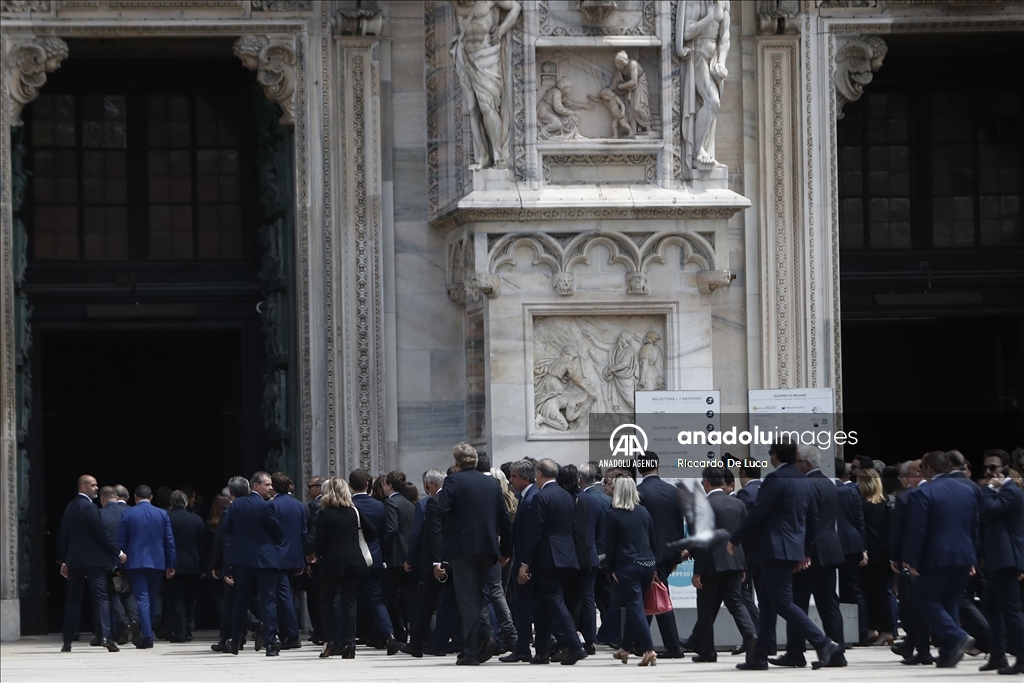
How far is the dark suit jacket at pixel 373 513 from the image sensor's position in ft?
57.3

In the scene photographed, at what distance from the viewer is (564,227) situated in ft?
64.4

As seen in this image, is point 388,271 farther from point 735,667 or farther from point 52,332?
point 735,667

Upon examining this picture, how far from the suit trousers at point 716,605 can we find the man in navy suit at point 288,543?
3.66 metres

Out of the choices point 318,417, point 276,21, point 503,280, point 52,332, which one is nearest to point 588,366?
point 503,280

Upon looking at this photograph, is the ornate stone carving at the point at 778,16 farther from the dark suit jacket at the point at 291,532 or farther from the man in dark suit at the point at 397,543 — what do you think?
the dark suit jacket at the point at 291,532

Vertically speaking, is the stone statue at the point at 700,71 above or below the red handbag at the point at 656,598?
above

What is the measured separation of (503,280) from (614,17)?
2.87 m

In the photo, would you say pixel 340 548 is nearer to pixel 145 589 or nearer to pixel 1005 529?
pixel 145 589

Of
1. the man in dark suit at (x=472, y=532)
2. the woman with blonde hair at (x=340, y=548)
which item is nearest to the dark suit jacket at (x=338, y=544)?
the woman with blonde hair at (x=340, y=548)

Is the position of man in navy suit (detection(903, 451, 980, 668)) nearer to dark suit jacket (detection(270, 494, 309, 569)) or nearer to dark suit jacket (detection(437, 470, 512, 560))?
dark suit jacket (detection(437, 470, 512, 560))

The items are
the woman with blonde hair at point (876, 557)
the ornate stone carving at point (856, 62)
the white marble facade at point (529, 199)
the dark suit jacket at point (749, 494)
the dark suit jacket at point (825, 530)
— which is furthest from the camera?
the ornate stone carving at point (856, 62)

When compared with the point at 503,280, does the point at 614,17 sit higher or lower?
higher

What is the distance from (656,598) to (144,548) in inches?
238

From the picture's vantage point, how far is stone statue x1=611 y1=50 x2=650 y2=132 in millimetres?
19734
